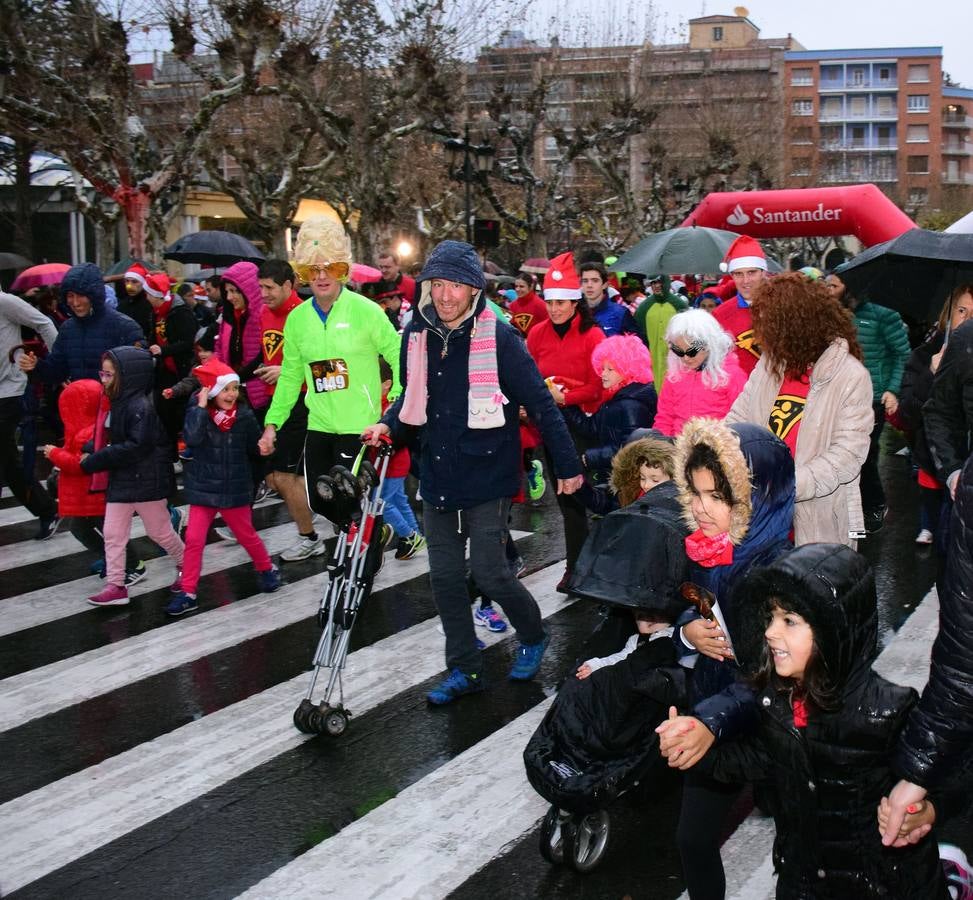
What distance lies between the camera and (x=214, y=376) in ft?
23.3

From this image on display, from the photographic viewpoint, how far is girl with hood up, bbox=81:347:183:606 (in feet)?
23.3

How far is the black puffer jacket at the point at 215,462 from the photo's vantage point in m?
7.12

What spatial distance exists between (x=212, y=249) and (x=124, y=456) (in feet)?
15.6

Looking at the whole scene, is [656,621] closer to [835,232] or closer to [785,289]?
[785,289]

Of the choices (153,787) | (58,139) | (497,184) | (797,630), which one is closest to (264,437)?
(153,787)

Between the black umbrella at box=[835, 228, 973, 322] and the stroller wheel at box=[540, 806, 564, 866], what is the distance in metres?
3.31

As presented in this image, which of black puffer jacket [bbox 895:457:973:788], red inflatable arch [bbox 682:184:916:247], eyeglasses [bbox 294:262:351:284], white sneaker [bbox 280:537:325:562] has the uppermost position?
red inflatable arch [bbox 682:184:916:247]

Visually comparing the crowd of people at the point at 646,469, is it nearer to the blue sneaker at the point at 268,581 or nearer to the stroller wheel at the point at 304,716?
the blue sneaker at the point at 268,581

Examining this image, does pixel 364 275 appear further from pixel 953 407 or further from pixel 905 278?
pixel 953 407

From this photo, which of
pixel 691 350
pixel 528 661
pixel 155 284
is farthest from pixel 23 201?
pixel 528 661

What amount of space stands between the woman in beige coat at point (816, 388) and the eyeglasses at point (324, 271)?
2551mm

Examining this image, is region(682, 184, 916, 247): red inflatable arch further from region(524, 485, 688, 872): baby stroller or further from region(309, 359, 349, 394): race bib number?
region(524, 485, 688, 872): baby stroller

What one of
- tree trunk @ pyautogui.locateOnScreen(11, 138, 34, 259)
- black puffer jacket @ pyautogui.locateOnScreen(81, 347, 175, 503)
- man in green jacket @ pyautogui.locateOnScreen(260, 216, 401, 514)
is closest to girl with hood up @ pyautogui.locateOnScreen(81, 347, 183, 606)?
black puffer jacket @ pyautogui.locateOnScreen(81, 347, 175, 503)

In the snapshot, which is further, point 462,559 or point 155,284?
point 155,284
